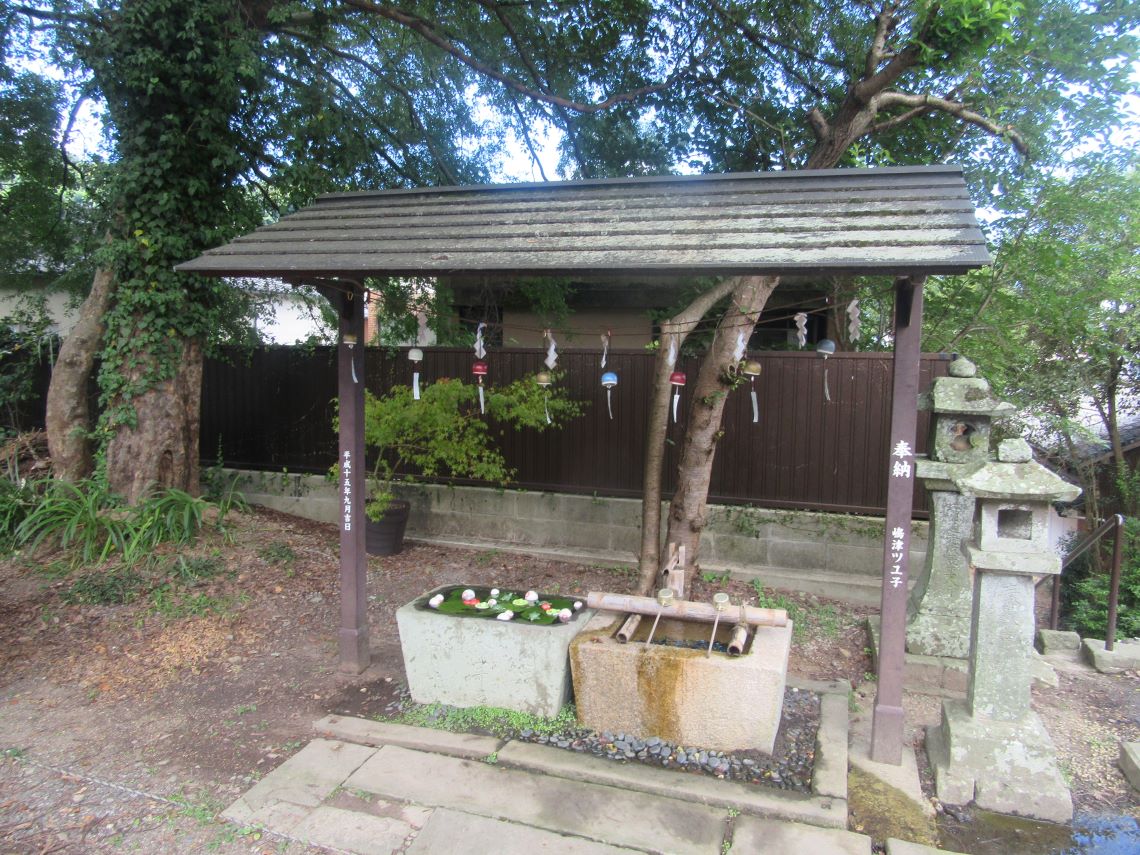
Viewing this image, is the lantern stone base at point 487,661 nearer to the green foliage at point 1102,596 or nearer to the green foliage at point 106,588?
the green foliage at point 106,588

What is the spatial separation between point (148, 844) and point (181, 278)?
5871mm

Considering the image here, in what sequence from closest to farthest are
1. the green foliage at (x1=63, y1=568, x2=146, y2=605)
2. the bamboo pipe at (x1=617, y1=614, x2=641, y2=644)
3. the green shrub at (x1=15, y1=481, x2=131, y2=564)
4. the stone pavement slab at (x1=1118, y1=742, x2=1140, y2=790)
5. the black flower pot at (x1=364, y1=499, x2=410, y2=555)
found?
the stone pavement slab at (x1=1118, y1=742, x2=1140, y2=790)
the bamboo pipe at (x1=617, y1=614, x2=641, y2=644)
the green foliage at (x1=63, y1=568, x2=146, y2=605)
the green shrub at (x1=15, y1=481, x2=131, y2=564)
the black flower pot at (x1=364, y1=499, x2=410, y2=555)

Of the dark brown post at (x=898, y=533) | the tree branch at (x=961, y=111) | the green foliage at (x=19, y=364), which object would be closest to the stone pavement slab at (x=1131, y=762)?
the dark brown post at (x=898, y=533)

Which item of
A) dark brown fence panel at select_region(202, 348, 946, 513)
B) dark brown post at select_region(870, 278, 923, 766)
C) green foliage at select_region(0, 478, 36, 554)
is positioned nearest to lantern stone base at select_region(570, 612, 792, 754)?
dark brown post at select_region(870, 278, 923, 766)

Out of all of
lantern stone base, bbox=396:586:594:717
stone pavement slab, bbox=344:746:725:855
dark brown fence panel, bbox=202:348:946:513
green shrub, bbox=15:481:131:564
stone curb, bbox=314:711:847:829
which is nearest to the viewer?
stone pavement slab, bbox=344:746:725:855

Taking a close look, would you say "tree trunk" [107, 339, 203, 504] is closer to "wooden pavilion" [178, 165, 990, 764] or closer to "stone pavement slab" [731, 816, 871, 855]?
"wooden pavilion" [178, 165, 990, 764]

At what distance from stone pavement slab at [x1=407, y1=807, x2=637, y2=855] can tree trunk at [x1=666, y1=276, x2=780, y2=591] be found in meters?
2.73

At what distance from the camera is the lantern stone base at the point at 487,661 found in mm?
4148

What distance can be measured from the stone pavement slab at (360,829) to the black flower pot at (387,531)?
451cm

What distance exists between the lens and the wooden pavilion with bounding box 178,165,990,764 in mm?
3615

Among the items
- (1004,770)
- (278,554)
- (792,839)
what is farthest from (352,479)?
(1004,770)

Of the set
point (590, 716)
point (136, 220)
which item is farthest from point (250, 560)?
point (590, 716)

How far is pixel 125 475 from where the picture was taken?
7164 millimetres

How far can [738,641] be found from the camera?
12.5 ft
